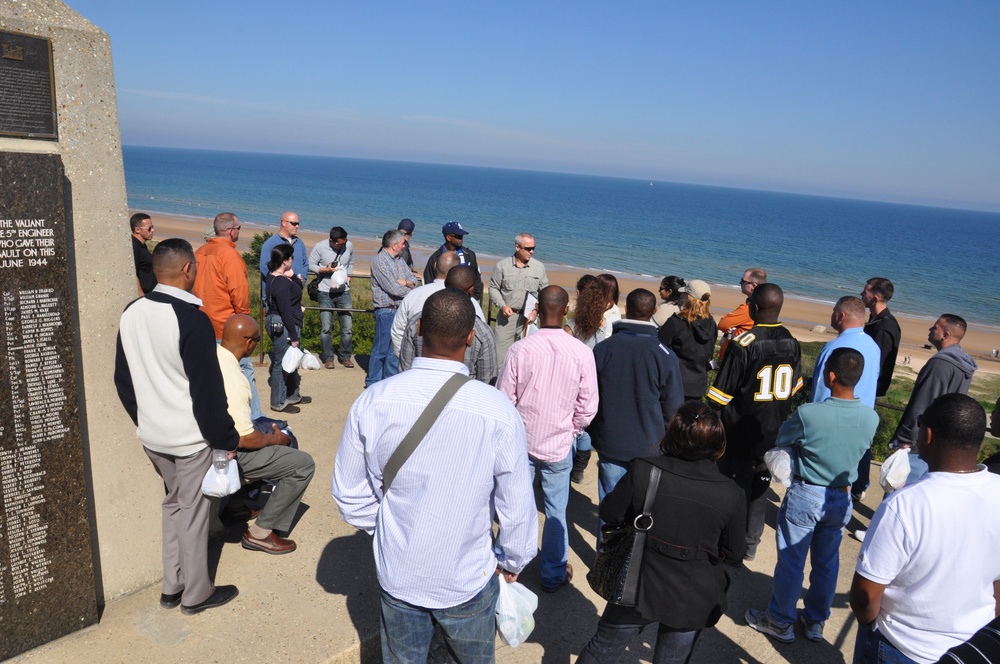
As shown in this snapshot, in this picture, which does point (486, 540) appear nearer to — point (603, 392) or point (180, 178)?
point (603, 392)

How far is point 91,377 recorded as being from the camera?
11.5 ft

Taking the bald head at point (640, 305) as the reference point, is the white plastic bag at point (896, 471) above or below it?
below

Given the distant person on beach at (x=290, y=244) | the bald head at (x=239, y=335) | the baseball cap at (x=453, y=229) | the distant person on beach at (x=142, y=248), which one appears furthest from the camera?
the distant person on beach at (x=290, y=244)

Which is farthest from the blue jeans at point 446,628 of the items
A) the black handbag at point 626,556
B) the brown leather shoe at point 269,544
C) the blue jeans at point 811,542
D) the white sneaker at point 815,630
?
the white sneaker at point 815,630

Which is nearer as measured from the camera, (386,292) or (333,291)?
(386,292)

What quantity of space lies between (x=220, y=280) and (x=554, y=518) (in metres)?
3.65

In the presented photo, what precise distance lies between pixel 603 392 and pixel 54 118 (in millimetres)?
3410

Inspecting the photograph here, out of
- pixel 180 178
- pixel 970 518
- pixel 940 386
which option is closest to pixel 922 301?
pixel 940 386

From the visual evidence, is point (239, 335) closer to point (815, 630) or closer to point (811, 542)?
point (811, 542)

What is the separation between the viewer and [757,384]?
468cm

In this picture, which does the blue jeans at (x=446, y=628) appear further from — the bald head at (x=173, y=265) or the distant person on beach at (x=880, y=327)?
the distant person on beach at (x=880, y=327)

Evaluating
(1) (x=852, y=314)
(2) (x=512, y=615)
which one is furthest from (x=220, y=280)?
(1) (x=852, y=314)

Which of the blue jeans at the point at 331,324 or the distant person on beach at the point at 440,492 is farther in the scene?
the blue jeans at the point at 331,324

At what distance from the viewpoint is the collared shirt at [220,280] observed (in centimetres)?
Result: 580
